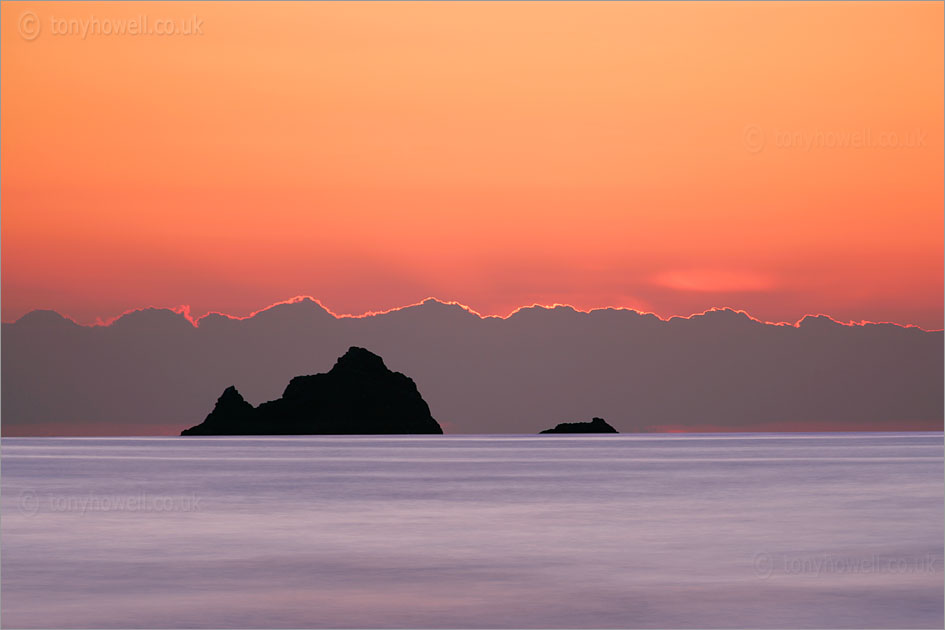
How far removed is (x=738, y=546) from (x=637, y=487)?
2966 centimetres

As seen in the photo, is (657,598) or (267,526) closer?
(657,598)

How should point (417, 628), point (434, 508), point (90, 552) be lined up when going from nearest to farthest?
point (417, 628)
point (90, 552)
point (434, 508)

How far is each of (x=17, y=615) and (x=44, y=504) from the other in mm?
27329

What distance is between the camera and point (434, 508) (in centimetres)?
4738

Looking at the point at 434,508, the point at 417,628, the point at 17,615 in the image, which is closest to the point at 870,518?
the point at 434,508

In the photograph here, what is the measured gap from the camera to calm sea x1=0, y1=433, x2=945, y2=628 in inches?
892

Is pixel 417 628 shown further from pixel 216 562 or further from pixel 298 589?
pixel 216 562

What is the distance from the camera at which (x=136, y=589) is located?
83.3 ft

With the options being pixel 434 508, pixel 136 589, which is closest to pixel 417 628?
pixel 136 589

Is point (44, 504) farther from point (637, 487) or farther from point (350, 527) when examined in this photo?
point (637, 487)

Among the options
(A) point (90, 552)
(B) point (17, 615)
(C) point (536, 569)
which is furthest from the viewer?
(A) point (90, 552)

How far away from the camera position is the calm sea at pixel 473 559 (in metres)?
22.7

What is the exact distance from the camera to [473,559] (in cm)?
3036

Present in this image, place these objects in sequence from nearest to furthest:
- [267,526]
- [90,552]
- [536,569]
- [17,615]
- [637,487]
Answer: [17,615] → [536,569] → [90,552] → [267,526] → [637,487]
